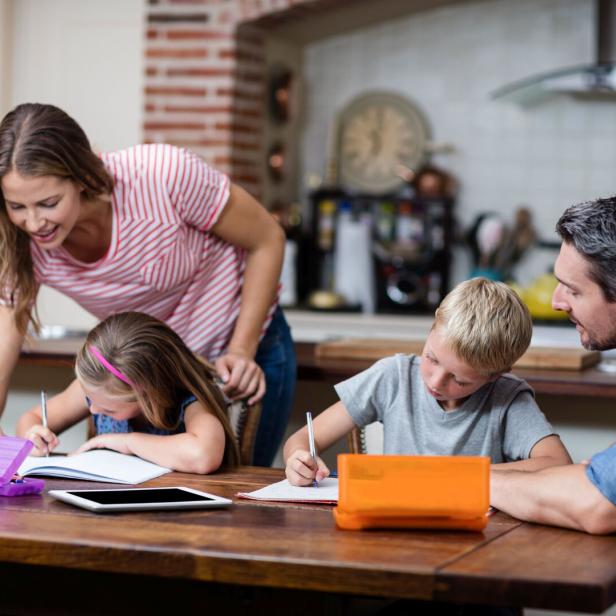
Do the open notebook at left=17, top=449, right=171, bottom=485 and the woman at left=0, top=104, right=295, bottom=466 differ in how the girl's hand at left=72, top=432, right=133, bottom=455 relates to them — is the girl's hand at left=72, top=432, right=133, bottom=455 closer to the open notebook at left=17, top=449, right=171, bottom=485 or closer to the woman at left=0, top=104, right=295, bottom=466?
the open notebook at left=17, top=449, right=171, bottom=485

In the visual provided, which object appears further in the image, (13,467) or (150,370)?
(150,370)

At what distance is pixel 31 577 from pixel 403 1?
12.9 feet

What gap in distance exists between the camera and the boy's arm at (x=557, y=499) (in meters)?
1.64

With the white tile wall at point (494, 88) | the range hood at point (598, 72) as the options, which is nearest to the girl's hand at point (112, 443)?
the range hood at point (598, 72)

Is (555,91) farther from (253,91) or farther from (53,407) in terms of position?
(53,407)

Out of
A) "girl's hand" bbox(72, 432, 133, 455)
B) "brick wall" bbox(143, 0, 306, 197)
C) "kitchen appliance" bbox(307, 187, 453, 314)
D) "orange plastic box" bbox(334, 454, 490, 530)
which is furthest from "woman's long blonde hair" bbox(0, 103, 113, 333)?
"kitchen appliance" bbox(307, 187, 453, 314)

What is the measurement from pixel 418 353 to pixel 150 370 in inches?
35.5

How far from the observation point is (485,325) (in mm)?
1988

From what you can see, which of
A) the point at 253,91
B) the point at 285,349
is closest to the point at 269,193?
the point at 253,91

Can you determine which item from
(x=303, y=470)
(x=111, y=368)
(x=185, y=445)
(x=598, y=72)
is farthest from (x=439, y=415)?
(x=598, y=72)

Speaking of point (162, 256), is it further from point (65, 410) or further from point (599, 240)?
point (599, 240)

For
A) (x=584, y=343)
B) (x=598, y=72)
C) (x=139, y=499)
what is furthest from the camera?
(x=598, y=72)

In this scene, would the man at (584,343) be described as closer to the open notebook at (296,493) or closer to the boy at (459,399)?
the boy at (459,399)

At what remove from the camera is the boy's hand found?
1.93 metres
